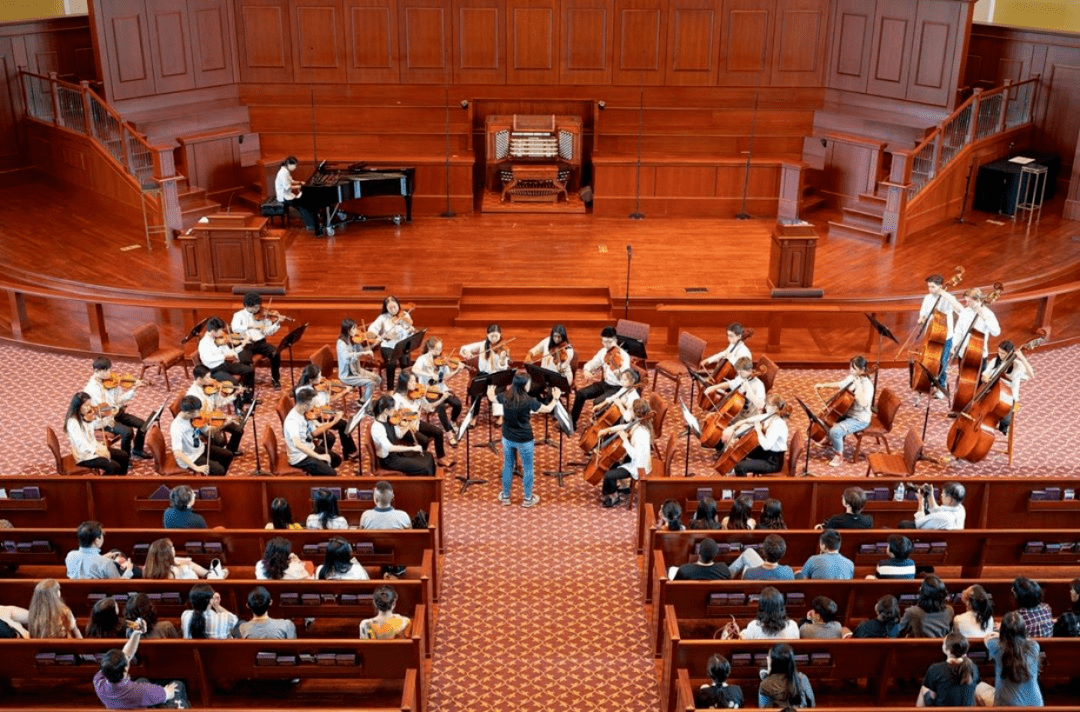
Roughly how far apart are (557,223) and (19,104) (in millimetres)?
8654

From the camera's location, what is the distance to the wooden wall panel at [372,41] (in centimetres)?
1789

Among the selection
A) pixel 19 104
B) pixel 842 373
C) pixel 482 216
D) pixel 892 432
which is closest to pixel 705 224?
pixel 482 216

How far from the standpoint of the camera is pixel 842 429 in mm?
10883

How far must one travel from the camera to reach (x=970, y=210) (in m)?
17.6

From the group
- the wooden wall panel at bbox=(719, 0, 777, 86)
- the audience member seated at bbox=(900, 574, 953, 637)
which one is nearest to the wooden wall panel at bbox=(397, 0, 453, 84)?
the wooden wall panel at bbox=(719, 0, 777, 86)

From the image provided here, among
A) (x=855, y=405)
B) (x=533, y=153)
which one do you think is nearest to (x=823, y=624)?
(x=855, y=405)

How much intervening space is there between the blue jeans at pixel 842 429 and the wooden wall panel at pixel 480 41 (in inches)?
376

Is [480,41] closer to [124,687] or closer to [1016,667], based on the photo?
[124,687]

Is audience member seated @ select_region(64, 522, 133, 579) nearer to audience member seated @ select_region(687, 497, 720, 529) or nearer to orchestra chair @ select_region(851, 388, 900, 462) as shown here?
audience member seated @ select_region(687, 497, 720, 529)

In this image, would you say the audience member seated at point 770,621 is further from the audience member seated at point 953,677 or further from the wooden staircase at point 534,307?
the wooden staircase at point 534,307

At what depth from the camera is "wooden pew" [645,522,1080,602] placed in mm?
8312

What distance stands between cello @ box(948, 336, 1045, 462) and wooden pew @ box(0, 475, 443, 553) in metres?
5.05

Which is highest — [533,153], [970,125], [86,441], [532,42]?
[532,42]

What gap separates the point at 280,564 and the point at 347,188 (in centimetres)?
935
